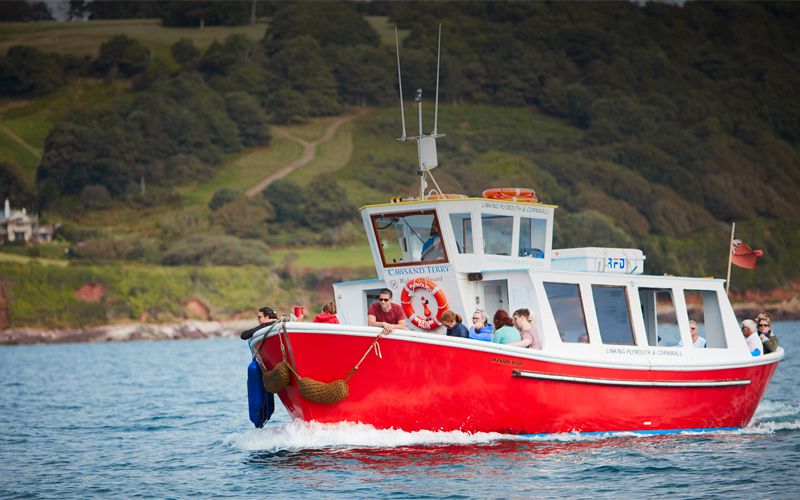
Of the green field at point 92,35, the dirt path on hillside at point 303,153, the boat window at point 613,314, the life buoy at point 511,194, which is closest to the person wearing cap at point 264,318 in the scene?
the life buoy at point 511,194

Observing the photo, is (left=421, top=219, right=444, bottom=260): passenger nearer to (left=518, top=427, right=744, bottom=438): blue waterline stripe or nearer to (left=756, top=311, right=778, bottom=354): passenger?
(left=518, top=427, right=744, bottom=438): blue waterline stripe

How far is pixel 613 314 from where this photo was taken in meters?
20.1

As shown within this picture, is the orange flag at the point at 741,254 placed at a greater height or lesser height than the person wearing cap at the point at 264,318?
greater

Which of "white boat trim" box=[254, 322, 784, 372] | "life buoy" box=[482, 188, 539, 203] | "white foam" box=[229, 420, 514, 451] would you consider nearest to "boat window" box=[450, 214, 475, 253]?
"life buoy" box=[482, 188, 539, 203]

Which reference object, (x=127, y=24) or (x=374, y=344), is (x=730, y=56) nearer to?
(x=127, y=24)

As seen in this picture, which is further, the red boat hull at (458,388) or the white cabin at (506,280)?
the white cabin at (506,280)

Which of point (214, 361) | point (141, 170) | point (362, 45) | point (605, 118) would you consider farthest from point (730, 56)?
point (214, 361)

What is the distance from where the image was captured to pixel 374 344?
1744cm

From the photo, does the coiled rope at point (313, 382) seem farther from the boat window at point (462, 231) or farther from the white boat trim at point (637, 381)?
the boat window at point (462, 231)

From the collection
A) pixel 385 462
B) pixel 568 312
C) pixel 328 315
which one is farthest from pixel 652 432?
pixel 328 315

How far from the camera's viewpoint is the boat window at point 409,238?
19.8 m

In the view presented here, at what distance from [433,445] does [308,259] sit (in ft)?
310

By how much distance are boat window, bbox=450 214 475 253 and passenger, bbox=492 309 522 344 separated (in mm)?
1700

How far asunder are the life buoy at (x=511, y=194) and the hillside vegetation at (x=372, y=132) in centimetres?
8566
